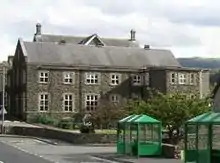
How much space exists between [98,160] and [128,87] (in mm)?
49161

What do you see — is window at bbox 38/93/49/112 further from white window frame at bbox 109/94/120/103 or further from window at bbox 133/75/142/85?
window at bbox 133/75/142/85

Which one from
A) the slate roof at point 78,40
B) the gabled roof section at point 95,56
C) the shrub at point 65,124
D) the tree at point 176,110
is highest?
the slate roof at point 78,40

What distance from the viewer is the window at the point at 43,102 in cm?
7631

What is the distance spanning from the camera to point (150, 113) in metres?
39.3

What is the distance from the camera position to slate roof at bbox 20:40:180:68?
78.6 metres

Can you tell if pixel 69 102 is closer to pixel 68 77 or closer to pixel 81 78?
pixel 68 77

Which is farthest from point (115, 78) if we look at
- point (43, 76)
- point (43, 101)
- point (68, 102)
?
point (43, 101)

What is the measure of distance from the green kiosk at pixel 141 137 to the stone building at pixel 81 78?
39645mm

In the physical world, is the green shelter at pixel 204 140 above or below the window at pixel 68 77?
below

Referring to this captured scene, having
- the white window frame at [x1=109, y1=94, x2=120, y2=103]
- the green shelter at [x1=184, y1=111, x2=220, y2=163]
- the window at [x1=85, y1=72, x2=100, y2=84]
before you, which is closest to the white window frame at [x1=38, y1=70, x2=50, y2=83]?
the window at [x1=85, y1=72, x2=100, y2=84]

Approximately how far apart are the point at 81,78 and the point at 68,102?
3529 millimetres

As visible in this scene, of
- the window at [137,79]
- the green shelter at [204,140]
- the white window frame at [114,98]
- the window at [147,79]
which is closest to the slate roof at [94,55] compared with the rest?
the window at [137,79]

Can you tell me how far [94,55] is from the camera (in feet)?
269

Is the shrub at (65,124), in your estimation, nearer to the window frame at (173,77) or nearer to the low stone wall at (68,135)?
the low stone wall at (68,135)
